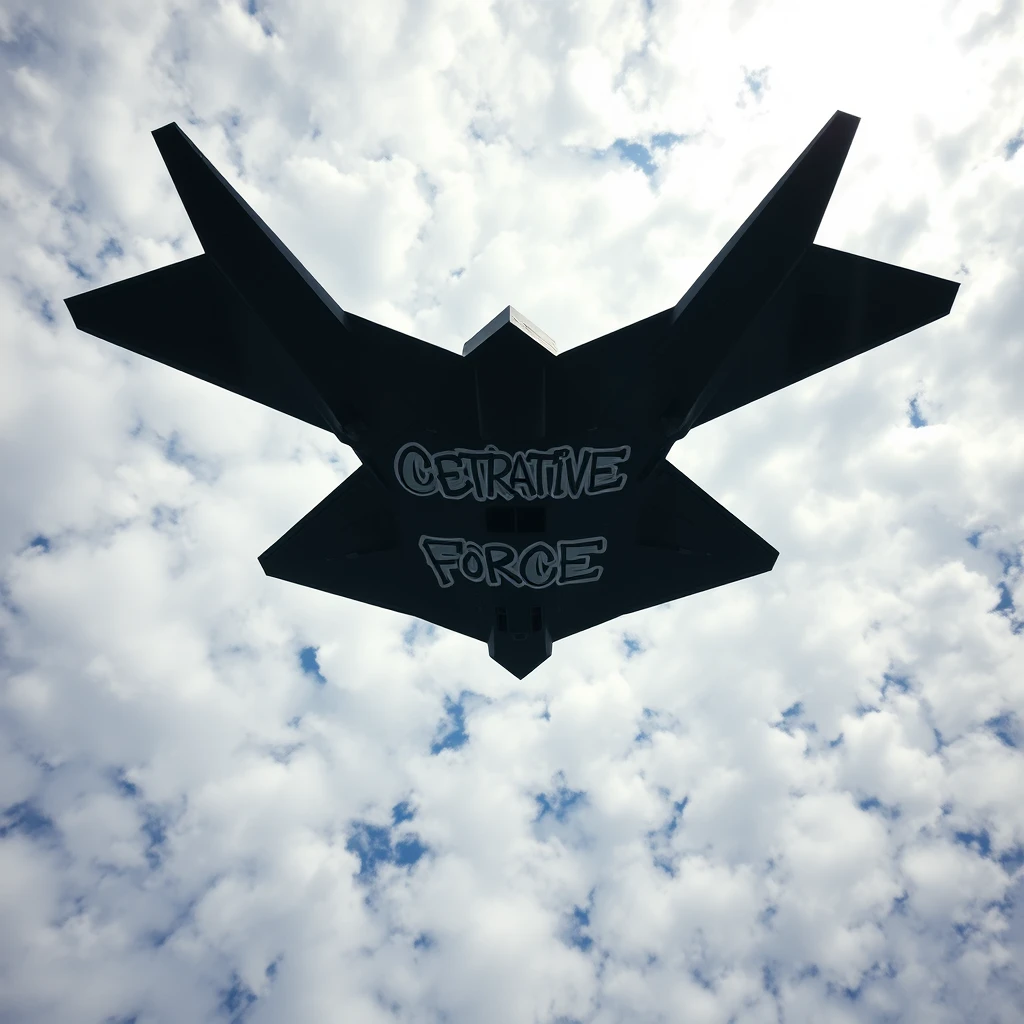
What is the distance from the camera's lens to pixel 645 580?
2102cm

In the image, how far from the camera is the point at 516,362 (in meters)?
13.9

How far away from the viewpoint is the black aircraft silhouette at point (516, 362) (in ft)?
43.7

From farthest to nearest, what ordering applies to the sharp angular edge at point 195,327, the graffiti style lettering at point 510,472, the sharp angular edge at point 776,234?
the graffiti style lettering at point 510,472 < the sharp angular edge at point 195,327 < the sharp angular edge at point 776,234

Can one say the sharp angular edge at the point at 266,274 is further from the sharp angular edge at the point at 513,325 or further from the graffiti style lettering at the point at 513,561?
the graffiti style lettering at the point at 513,561

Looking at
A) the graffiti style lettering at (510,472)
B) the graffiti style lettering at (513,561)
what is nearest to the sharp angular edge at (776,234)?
the graffiti style lettering at (510,472)

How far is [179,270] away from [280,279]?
9.12ft

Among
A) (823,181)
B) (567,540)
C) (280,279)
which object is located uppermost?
(823,181)

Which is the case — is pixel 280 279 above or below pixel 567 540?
above

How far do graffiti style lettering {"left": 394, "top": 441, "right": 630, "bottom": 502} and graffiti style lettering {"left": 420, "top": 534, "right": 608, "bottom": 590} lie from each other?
184cm

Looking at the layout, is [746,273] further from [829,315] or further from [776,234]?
[829,315]

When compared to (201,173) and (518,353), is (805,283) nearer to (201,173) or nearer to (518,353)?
(518,353)

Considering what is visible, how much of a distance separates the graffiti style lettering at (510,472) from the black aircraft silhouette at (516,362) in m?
0.04

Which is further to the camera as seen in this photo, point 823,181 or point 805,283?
point 805,283

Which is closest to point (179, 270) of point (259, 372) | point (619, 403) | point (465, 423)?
point (259, 372)
